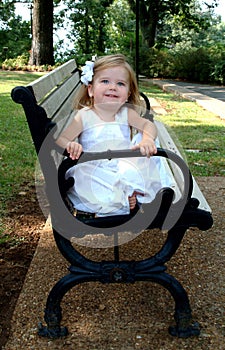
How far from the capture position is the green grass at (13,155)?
4.52 meters

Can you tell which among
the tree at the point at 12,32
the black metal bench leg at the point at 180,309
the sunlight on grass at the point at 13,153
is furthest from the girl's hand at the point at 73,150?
the tree at the point at 12,32

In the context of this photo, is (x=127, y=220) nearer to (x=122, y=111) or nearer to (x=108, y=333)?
(x=108, y=333)

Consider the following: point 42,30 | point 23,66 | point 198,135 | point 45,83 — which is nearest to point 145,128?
point 45,83

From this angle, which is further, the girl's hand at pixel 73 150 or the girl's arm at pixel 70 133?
the girl's arm at pixel 70 133

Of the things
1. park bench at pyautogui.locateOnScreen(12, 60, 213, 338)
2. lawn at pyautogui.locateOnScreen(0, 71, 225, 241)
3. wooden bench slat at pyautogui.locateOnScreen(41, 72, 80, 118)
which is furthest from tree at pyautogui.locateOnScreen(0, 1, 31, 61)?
park bench at pyautogui.locateOnScreen(12, 60, 213, 338)

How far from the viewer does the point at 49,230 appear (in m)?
3.57

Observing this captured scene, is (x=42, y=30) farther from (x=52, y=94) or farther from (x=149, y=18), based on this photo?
(x=52, y=94)

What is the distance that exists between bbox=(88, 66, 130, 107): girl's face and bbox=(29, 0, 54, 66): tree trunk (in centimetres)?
1359

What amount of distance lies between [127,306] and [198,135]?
16.1 ft

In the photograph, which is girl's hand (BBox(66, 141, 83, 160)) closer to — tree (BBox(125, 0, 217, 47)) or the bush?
the bush

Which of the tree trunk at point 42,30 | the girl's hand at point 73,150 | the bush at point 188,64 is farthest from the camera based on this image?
the bush at point 188,64

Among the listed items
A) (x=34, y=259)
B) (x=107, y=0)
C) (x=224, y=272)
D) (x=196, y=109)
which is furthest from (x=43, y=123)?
(x=107, y=0)

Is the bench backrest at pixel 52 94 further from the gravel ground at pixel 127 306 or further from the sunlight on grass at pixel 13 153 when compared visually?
the sunlight on grass at pixel 13 153

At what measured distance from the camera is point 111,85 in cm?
262
